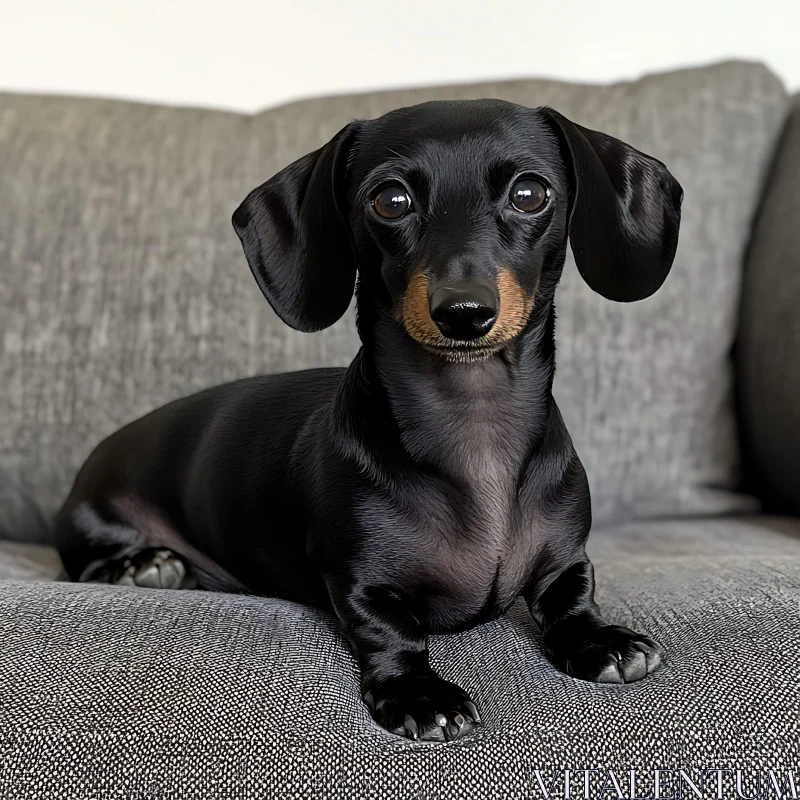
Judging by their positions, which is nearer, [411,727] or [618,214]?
[411,727]

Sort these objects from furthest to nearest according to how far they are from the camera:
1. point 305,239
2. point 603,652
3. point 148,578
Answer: point 148,578 < point 305,239 < point 603,652

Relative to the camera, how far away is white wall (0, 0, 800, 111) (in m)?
1.96

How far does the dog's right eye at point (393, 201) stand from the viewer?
0.87 m

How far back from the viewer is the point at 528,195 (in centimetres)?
87

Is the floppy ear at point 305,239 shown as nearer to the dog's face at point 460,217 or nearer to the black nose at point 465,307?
the dog's face at point 460,217

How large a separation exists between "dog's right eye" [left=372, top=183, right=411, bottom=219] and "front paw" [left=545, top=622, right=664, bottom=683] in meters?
0.43

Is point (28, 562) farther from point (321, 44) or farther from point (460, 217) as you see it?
point (321, 44)

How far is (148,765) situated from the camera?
2.29 feet

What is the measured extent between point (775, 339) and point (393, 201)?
2.58ft

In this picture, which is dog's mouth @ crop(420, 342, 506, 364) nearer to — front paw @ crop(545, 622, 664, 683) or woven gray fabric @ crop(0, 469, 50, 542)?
front paw @ crop(545, 622, 664, 683)

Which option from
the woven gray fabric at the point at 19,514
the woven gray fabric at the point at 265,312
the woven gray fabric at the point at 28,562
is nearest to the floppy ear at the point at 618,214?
the woven gray fabric at the point at 265,312

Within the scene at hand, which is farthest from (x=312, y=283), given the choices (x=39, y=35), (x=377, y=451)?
(x=39, y=35)

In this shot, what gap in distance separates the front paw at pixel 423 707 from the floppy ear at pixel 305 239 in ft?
1.21

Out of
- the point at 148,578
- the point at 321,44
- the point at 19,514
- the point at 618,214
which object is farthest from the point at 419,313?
the point at 321,44
